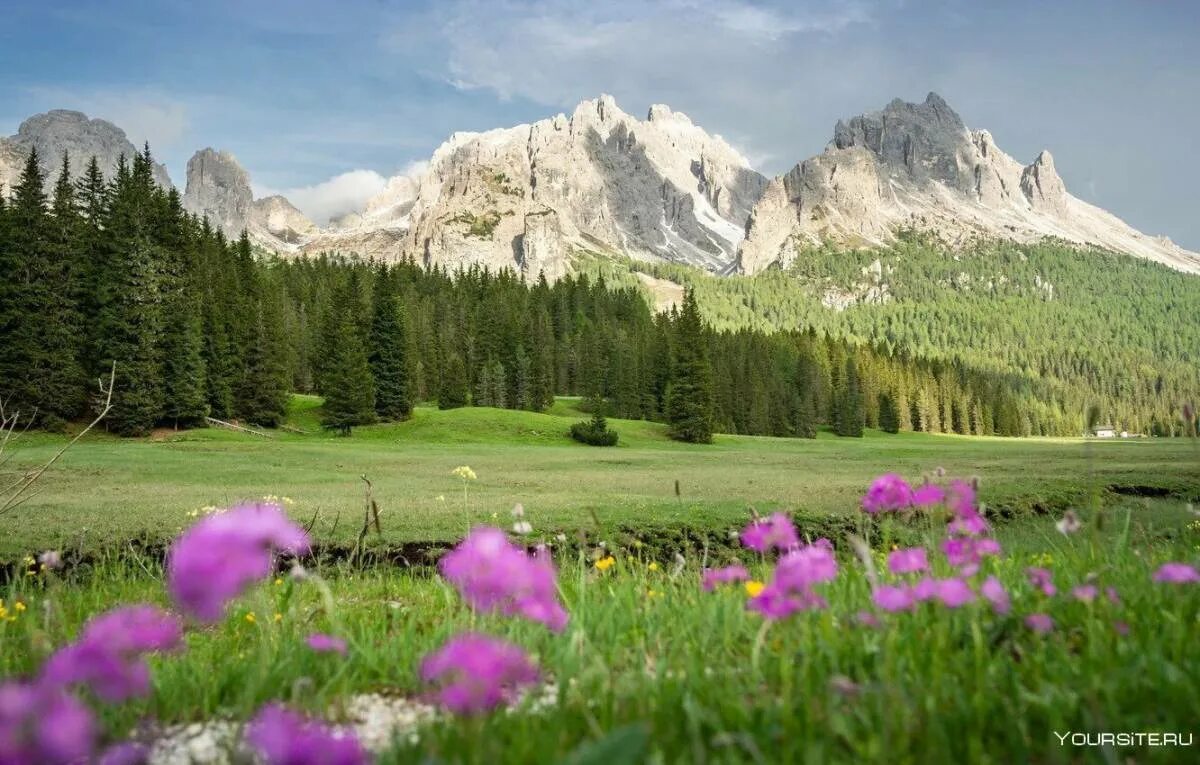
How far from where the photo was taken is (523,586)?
1707 millimetres

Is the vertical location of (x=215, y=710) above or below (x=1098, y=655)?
below

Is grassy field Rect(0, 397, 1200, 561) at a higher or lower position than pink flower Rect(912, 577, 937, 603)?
lower

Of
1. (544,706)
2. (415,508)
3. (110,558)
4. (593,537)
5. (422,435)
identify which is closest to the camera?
(544,706)

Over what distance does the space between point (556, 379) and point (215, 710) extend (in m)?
114

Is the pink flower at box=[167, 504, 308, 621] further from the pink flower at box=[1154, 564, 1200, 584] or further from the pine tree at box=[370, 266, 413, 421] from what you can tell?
the pine tree at box=[370, 266, 413, 421]

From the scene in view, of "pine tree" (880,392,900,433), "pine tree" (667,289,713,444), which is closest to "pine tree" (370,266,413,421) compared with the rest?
"pine tree" (667,289,713,444)

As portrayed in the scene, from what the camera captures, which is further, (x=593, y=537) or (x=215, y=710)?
(x=593, y=537)

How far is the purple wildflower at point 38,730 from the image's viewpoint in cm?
100

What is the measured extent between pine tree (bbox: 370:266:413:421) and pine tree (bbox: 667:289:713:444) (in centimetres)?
2627

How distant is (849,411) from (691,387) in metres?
47.9

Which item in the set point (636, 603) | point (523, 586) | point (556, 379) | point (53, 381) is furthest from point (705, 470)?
point (556, 379)

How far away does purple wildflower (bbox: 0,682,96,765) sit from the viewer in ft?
3.28

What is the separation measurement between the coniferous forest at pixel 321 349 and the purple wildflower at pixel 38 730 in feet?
8.55

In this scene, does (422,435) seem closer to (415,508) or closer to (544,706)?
(415,508)
